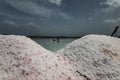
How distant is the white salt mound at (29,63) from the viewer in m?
4.74

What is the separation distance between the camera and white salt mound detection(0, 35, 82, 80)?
4738 millimetres

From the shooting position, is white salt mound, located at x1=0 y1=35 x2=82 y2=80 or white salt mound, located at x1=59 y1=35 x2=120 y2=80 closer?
white salt mound, located at x1=0 y1=35 x2=82 y2=80

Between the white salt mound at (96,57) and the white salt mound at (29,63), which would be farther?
the white salt mound at (96,57)

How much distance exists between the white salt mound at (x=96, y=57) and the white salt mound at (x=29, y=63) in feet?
1.08

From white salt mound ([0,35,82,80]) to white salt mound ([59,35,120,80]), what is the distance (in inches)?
13.0

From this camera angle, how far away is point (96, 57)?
19.6 ft

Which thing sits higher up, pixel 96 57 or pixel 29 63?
pixel 96 57

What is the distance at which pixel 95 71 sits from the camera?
5637 mm

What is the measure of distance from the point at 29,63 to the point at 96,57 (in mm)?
2148

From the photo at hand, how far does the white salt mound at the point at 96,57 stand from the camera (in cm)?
558

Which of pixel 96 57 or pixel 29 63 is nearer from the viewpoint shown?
pixel 29 63

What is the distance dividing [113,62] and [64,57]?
5.00 feet

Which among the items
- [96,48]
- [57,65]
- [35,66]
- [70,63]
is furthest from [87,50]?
[35,66]

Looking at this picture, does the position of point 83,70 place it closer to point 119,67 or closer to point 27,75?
point 119,67
